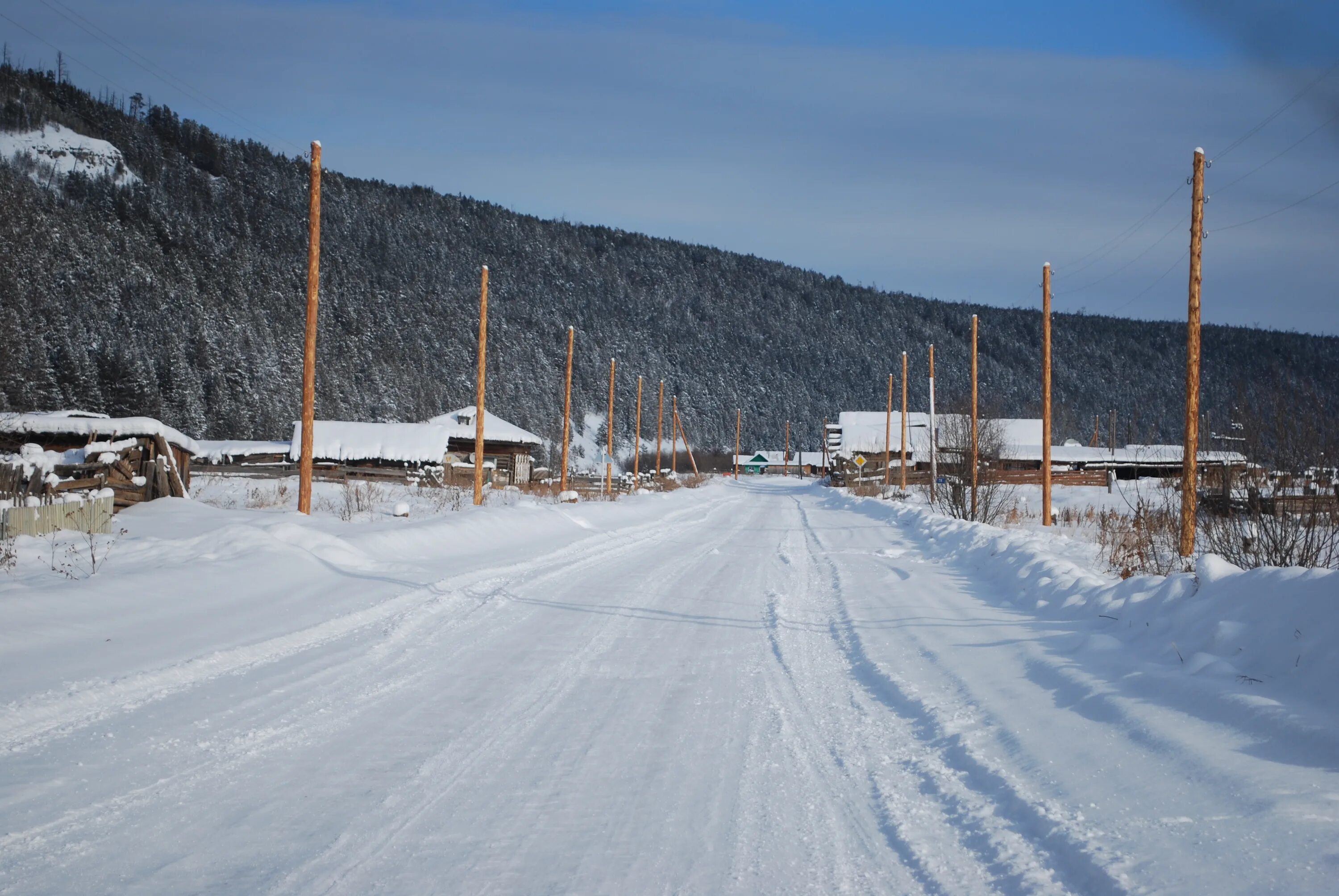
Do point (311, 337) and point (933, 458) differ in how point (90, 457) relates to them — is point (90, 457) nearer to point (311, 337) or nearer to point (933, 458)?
point (311, 337)

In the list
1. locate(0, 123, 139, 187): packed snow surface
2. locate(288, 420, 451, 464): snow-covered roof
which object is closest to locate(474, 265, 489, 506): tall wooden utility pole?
locate(288, 420, 451, 464): snow-covered roof

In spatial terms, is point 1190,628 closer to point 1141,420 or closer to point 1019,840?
point 1019,840

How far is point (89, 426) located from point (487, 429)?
123 feet

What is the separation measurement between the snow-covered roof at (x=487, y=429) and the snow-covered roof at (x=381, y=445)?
3.76 m

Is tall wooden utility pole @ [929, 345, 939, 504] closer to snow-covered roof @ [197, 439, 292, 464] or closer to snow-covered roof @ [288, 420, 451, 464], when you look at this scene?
snow-covered roof @ [288, 420, 451, 464]

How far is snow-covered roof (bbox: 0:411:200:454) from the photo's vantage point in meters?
16.5

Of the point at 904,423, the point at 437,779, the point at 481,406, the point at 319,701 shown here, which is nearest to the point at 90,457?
the point at 481,406

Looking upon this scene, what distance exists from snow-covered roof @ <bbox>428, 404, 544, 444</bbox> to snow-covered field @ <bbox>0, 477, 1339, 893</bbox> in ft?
148

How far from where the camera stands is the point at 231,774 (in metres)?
4.37

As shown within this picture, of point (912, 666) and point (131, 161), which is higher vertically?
point (131, 161)

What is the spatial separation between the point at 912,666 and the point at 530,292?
15244 cm

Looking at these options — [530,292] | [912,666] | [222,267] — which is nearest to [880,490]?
[912,666]

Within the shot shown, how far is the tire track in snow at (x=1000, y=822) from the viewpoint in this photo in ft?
11.2

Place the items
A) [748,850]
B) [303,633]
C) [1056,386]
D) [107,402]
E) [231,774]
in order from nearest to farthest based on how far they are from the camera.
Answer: [748,850], [231,774], [303,633], [107,402], [1056,386]
